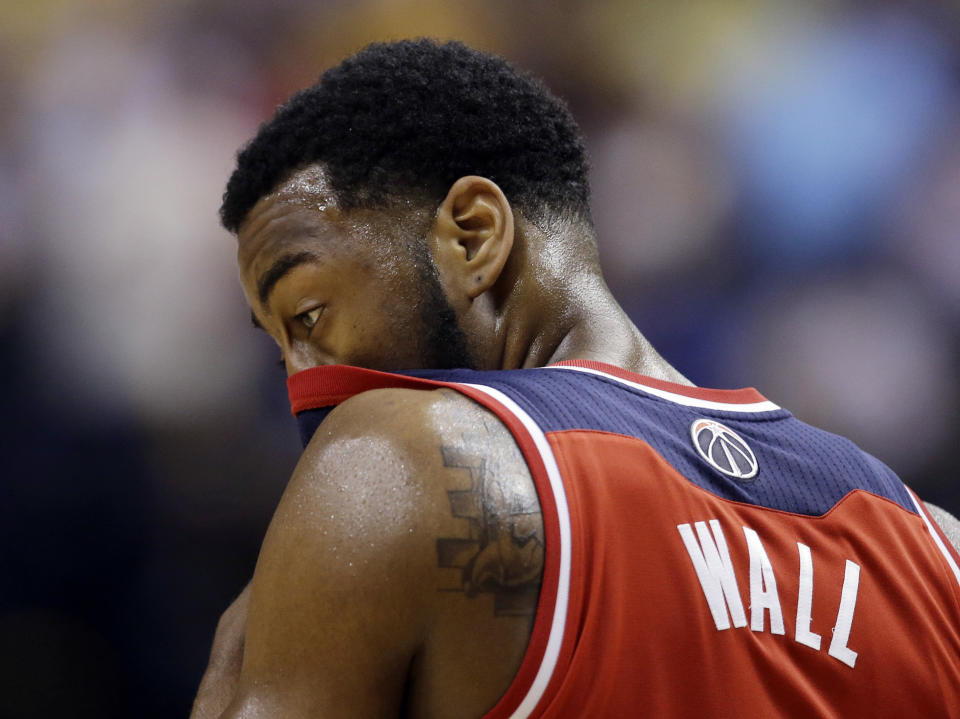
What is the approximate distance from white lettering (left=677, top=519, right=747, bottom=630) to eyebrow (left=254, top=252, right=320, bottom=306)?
632mm

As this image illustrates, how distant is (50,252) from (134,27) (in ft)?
2.29

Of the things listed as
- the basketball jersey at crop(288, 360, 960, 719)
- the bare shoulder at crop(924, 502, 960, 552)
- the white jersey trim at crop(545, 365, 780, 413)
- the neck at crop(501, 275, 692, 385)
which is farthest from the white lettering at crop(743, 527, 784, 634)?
the bare shoulder at crop(924, 502, 960, 552)

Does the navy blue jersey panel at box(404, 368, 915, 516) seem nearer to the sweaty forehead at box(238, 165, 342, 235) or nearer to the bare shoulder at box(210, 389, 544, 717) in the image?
the bare shoulder at box(210, 389, 544, 717)

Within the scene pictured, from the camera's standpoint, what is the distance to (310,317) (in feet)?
4.20

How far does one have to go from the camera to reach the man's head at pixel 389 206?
4.10 ft

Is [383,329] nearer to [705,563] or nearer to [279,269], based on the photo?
[279,269]

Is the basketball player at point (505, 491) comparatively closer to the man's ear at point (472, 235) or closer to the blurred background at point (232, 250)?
the man's ear at point (472, 235)

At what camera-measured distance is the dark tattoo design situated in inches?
32.0

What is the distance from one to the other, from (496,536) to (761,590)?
0.31 metres

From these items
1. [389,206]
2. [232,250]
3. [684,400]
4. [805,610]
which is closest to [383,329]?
[389,206]

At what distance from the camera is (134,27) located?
2.56 m

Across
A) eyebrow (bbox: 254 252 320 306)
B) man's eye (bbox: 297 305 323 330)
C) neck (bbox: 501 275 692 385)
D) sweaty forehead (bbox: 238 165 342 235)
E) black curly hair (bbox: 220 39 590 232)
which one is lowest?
neck (bbox: 501 275 692 385)

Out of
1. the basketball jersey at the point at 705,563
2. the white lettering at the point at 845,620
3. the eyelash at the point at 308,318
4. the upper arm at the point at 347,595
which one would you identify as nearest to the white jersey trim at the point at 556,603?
the basketball jersey at the point at 705,563

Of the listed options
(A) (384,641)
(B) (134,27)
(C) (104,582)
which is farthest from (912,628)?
(B) (134,27)
